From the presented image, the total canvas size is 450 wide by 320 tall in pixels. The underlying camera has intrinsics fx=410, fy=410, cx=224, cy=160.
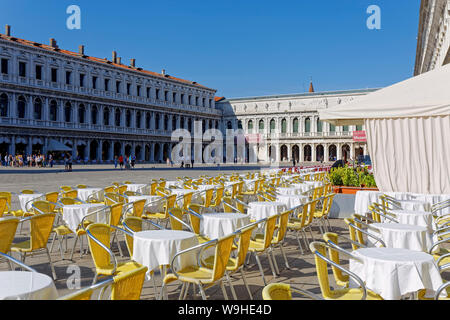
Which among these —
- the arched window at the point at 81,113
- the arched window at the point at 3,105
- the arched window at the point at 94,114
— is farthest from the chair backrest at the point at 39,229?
the arched window at the point at 94,114

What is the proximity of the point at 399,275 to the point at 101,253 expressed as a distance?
2.60 meters

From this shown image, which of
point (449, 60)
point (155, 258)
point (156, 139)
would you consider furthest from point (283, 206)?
point (156, 139)

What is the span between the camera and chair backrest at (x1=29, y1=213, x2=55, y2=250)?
4.53 meters

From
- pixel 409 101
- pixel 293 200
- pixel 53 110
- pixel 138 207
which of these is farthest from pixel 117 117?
pixel 409 101

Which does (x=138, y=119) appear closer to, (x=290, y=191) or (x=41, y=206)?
(x=290, y=191)

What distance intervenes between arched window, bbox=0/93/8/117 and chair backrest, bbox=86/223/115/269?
3929cm

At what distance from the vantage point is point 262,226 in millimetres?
5691

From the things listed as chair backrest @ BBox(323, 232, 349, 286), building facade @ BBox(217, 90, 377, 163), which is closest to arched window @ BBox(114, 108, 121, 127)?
building facade @ BBox(217, 90, 377, 163)

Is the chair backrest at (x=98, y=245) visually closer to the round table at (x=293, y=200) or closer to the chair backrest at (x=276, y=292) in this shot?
the chair backrest at (x=276, y=292)

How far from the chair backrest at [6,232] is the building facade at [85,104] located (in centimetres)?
3764

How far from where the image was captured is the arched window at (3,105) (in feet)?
124
